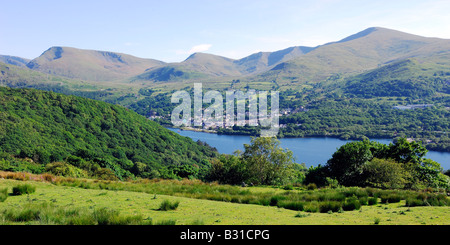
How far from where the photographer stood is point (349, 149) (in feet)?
77.7

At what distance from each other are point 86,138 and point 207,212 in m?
57.2

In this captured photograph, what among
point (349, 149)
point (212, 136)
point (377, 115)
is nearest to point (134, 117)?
point (212, 136)

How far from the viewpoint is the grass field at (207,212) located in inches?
304

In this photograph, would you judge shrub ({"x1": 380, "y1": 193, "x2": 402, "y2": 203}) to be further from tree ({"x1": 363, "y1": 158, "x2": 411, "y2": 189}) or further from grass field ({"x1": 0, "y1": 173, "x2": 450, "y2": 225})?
tree ({"x1": 363, "y1": 158, "x2": 411, "y2": 189})

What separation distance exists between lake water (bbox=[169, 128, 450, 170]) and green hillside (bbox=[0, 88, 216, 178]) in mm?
27619

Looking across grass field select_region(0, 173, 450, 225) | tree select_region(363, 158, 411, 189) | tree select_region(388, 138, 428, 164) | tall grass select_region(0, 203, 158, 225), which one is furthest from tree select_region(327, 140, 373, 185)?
tall grass select_region(0, 203, 158, 225)

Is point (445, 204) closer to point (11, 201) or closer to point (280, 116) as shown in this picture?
point (11, 201)

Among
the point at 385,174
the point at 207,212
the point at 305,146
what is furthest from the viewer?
the point at 305,146

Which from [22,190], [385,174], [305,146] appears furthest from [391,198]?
[305,146]

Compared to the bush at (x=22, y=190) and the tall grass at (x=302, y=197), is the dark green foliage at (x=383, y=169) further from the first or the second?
the bush at (x=22, y=190)

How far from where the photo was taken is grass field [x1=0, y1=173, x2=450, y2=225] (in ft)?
25.4

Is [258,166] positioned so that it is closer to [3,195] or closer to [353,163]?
[353,163]

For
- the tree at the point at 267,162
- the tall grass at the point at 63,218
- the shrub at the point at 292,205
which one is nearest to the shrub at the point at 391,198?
the shrub at the point at 292,205

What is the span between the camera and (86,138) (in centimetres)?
5919
